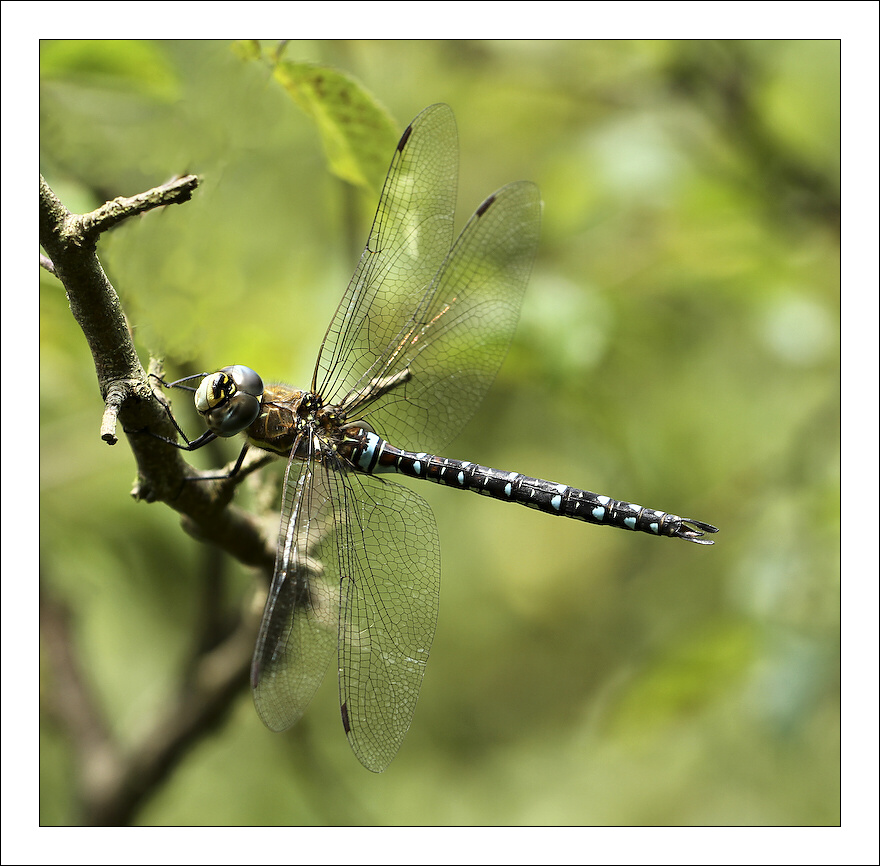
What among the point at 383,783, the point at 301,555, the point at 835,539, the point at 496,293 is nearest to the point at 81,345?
the point at 301,555

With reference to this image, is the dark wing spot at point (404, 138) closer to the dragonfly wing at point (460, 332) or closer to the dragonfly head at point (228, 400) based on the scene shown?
the dragonfly wing at point (460, 332)

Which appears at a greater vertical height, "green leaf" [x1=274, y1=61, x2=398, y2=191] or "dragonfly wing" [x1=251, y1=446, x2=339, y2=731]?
"green leaf" [x1=274, y1=61, x2=398, y2=191]

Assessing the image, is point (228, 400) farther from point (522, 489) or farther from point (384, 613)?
point (522, 489)

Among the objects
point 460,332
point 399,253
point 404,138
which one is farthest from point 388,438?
point 404,138

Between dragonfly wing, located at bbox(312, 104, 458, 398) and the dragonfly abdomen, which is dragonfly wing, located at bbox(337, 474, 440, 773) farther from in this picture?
dragonfly wing, located at bbox(312, 104, 458, 398)

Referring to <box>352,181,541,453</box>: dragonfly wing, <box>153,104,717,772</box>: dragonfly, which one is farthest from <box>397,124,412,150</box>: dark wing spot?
<box>352,181,541,453</box>: dragonfly wing

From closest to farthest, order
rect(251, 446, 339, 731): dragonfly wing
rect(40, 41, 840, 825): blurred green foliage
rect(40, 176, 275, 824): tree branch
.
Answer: rect(40, 176, 275, 824): tree branch < rect(251, 446, 339, 731): dragonfly wing < rect(40, 41, 840, 825): blurred green foliage
